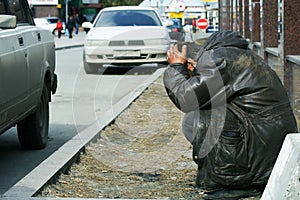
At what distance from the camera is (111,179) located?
282 inches

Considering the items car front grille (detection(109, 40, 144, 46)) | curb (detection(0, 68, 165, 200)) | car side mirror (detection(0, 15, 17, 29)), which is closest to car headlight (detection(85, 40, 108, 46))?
car front grille (detection(109, 40, 144, 46))

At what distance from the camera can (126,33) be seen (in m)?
18.8

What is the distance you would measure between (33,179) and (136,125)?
3958 mm

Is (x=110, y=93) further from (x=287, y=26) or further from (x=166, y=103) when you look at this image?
(x=287, y=26)

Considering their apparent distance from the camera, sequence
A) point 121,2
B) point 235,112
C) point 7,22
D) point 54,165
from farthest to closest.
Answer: point 121,2
point 54,165
point 7,22
point 235,112

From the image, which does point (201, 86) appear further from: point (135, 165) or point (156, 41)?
point (156, 41)

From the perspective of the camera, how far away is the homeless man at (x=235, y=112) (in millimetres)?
5742

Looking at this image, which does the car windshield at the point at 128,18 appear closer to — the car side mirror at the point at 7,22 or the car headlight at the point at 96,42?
the car headlight at the point at 96,42

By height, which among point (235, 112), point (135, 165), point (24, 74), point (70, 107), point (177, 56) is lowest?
point (70, 107)

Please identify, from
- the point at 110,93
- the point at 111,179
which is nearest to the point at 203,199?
the point at 111,179

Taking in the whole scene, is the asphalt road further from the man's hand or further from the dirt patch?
the man's hand

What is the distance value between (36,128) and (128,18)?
11.8 metres

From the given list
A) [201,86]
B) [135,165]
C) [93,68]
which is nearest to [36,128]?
[135,165]

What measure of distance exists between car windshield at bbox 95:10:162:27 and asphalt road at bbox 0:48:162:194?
4.30 feet
